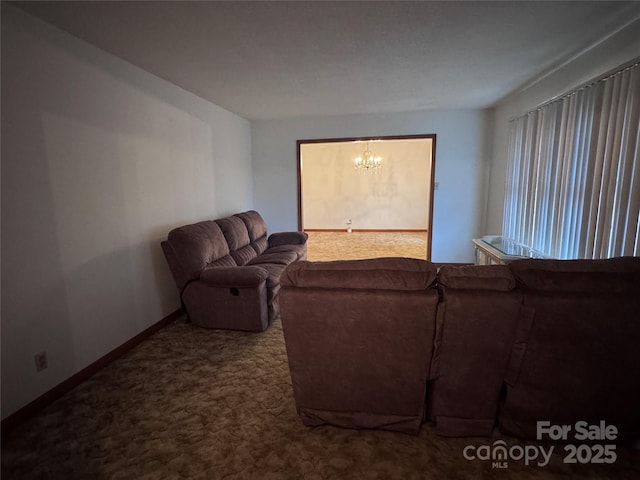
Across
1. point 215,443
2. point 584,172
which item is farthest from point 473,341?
point 584,172

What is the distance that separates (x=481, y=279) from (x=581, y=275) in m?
0.45

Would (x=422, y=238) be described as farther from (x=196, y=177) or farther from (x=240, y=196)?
(x=196, y=177)

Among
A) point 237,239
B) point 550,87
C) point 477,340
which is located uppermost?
point 550,87

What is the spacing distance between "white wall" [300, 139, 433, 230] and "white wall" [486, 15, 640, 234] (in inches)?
154

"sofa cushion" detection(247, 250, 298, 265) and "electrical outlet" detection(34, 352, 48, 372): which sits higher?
"sofa cushion" detection(247, 250, 298, 265)

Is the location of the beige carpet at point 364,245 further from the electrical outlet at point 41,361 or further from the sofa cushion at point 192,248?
the electrical outlet at point 41,361

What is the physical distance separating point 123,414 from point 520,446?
2.29m

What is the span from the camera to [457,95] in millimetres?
3891

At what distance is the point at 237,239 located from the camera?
3.81 m

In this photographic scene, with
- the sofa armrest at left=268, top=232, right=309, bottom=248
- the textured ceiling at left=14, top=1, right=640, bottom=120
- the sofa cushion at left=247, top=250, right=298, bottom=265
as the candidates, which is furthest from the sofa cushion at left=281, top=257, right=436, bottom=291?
the sofa armrest at left=268, top=232, right=309, bottom=248

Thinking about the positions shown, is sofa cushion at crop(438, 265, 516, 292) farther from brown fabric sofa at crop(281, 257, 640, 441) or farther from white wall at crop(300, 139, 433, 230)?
white wall at crop(300, 139, 433, 230)

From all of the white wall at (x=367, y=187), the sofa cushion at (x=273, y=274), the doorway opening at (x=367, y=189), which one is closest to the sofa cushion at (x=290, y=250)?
the sofa cushion at (x=273, y=274)

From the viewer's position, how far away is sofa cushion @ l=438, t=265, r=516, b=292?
1.53 meters

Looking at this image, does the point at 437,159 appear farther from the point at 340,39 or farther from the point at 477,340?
the point at 477,340
